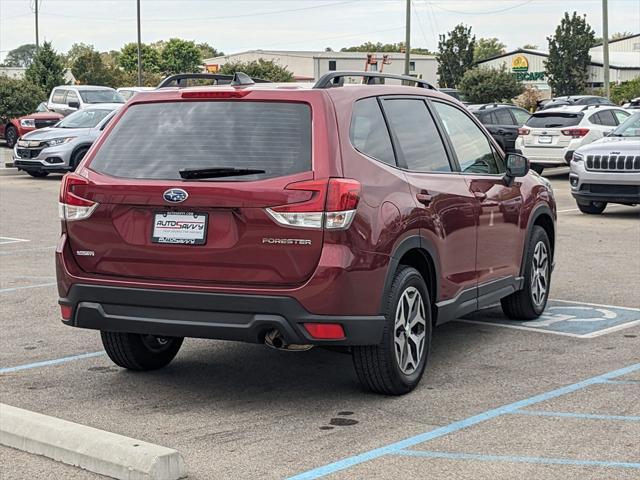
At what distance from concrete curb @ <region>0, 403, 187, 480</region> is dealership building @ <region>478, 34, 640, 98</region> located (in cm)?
8530

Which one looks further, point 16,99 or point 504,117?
point 16,99

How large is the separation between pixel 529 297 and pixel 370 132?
2.74 m

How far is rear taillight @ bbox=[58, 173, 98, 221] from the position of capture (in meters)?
6.45

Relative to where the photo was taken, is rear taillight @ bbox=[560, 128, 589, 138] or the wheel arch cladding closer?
the wheel arch cladding

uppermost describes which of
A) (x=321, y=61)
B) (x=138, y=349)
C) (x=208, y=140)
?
(x=321, y=61)

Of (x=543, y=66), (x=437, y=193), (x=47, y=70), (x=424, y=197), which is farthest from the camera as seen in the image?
(x=543, y=66)

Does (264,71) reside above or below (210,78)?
above

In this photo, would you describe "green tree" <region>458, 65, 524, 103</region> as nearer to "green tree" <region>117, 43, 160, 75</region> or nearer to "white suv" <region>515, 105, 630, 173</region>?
"white suv" <region>515, 105, 630, 173</region>

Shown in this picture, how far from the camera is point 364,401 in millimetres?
6430

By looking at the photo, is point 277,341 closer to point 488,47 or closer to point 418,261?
point 418,261

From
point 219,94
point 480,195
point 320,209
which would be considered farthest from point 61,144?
point 320,209

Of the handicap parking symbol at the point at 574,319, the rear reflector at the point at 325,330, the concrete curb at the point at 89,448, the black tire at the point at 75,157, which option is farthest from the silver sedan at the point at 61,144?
the concrete curb at the point at 89,448

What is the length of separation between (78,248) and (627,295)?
17.8ft

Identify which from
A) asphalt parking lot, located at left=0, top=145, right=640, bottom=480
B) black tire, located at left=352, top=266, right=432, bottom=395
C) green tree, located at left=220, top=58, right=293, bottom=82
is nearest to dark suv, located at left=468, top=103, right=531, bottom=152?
asphalt parking lot, located at left=0, top=145, right=640, bottom=480
